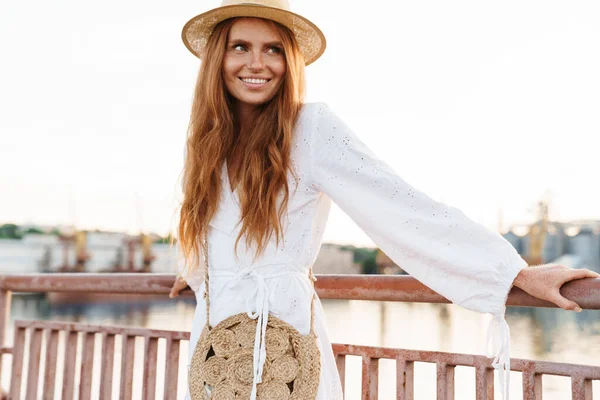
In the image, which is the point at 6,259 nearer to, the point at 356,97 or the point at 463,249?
the point at 356,97

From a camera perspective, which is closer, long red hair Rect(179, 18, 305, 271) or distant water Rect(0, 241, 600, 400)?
long red hair Rect(179, 18, 305, 271)

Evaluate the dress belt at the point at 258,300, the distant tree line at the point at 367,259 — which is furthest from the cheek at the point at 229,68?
the distant tree line at the point at 367,259

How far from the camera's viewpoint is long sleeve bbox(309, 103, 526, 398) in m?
1.21

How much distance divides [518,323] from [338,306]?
1404 cm

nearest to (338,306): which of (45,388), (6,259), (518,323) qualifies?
(518,323)

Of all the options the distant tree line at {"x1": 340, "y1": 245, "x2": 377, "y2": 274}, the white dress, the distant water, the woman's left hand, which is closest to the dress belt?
the white dress

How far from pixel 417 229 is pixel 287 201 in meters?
0.30

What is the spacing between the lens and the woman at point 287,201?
122cm

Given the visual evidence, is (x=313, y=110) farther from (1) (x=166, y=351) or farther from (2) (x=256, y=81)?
(1) (x=166, y=351)

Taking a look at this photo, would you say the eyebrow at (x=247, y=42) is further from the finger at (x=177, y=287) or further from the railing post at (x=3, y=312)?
the railing post at (x=3, y=312)

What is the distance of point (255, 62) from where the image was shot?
1.43m

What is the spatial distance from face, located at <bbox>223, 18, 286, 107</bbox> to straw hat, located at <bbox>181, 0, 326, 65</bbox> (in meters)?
0.03

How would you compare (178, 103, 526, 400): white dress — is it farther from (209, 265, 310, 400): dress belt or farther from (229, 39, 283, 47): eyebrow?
(229, 39, 283, 47): eyebrow

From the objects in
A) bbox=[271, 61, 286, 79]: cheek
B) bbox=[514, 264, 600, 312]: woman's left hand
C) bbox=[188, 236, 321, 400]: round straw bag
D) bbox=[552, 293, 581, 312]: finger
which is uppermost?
bbox=[271, 61, 286, 79]: cheek
